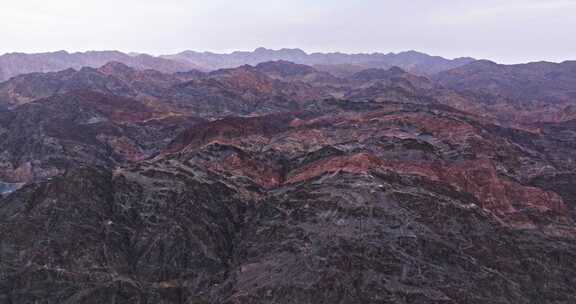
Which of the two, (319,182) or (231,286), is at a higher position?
(319,182)

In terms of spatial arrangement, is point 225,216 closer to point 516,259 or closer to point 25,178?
point 516,259

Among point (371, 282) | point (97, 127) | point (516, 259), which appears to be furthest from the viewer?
point (97, 127)

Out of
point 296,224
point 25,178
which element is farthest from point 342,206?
point 25,178

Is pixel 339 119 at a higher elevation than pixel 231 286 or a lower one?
higher

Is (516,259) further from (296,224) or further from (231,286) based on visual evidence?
(231,286)

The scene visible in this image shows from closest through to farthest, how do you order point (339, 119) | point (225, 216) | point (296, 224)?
point (296, 224), point (225, 216), point (339, 119)

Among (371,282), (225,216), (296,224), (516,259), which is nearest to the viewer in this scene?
(371,282)

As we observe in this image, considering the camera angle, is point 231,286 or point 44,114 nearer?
point 231,286

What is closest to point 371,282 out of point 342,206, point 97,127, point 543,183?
point 342,206

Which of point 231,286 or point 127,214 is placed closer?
point 231,286
